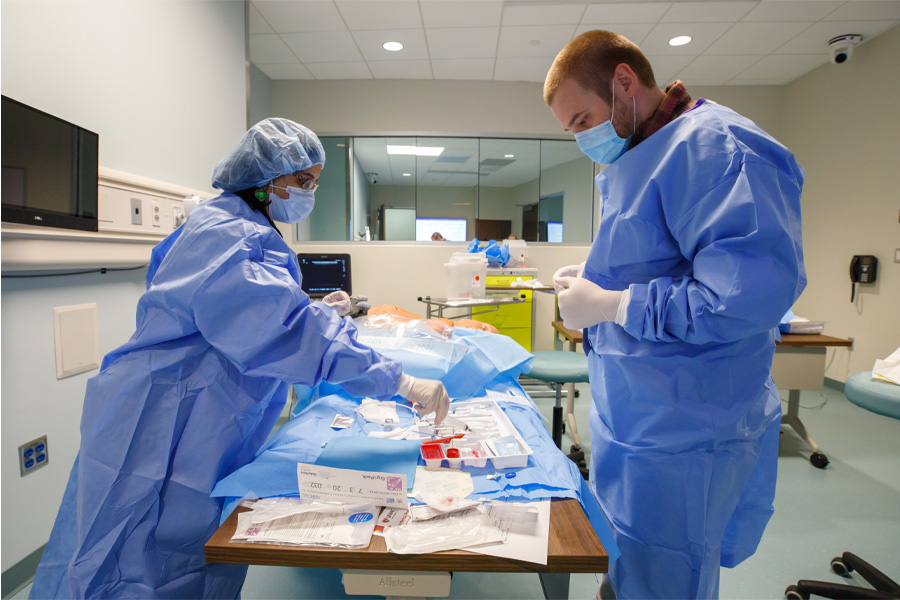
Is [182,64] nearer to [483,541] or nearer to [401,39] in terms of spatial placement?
[401,39]

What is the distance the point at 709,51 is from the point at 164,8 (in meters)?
4.01

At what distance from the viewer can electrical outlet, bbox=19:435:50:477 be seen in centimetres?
150

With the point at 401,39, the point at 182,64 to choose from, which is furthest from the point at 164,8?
the point at 401,39

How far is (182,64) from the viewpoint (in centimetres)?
232

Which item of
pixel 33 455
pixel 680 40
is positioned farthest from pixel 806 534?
pixel 680 40

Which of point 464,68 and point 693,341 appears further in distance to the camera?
point 464,68

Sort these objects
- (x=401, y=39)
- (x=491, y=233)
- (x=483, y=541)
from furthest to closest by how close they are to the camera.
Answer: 1. (x=491, y=233)
2. (x=401, y=39)
3. (x=483, y=541)

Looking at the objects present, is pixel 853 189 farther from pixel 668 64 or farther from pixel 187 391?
pixel 187 391

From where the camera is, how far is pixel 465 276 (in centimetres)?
300

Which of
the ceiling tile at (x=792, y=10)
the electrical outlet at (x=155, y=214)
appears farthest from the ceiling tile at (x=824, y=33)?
the electrical outlet at (x=155, y=214)

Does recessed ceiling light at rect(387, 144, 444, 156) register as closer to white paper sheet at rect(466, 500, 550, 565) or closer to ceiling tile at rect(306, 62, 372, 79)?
ceiling tile at rect(306, 62, 372, 79)

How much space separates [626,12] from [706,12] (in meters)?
0.56

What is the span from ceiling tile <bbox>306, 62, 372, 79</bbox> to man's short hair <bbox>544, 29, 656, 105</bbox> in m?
3.74

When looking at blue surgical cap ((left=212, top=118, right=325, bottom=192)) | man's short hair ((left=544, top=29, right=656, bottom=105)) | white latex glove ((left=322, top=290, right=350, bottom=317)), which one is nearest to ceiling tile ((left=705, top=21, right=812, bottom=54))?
man's short hair ((left=544, top=29, right=656, bottom=105))
